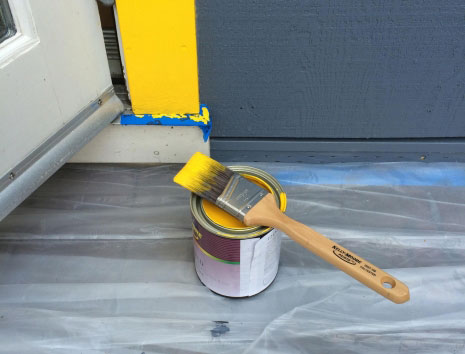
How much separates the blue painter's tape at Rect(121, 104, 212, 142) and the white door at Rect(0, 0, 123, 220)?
0.10 metres

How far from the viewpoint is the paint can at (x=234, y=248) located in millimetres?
871

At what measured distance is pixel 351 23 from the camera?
3.45 feet

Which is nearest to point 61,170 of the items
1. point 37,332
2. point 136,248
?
point 136,248

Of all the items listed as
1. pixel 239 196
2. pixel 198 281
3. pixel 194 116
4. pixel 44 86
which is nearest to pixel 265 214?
pixel 239 196

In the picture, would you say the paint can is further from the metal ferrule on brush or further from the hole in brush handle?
the hole in brush handle

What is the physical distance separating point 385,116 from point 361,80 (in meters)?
0.15

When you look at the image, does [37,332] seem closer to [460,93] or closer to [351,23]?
[351,23]

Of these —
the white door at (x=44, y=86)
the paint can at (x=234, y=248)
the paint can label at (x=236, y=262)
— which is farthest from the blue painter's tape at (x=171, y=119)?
the paint can label at (x=236, y=262)

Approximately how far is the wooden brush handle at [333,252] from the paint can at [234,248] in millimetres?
33

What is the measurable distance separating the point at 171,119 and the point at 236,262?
1.53 ft

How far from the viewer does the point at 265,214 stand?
2.84ft

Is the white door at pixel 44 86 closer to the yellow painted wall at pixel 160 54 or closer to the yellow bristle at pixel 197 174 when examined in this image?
the yellow painted wall at pixel 160 54

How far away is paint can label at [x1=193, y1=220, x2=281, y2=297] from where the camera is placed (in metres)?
0.88

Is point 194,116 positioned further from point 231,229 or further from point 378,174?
point 378,174
